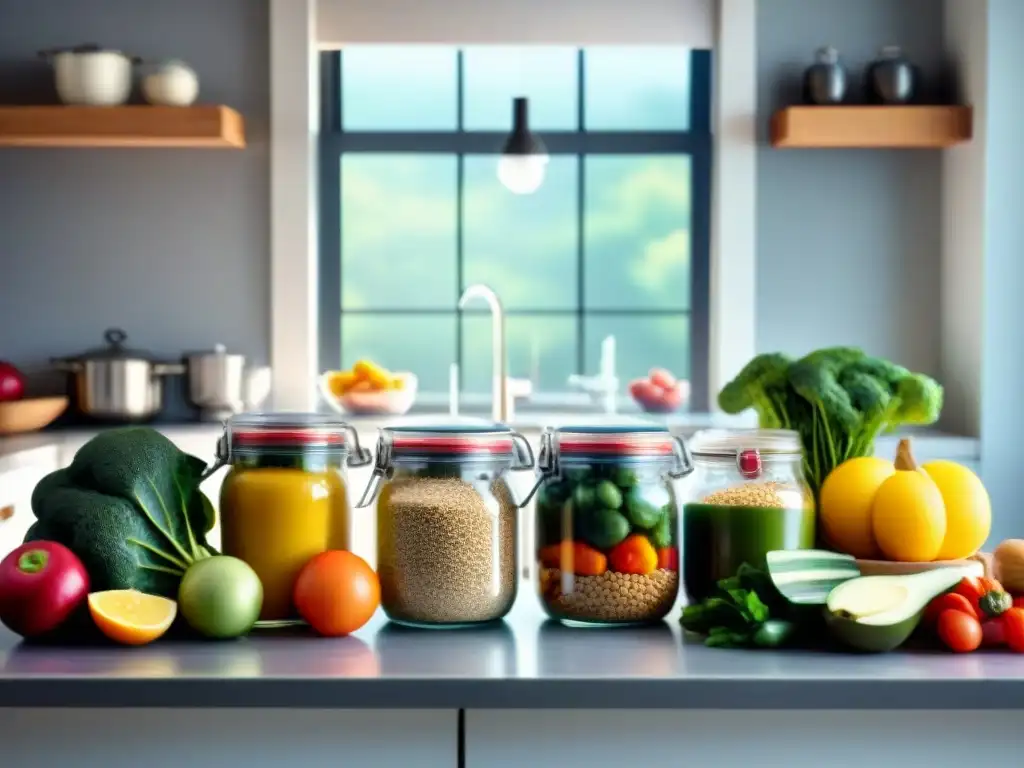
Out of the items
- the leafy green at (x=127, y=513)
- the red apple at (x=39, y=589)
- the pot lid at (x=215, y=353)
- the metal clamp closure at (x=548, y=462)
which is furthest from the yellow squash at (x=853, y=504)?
the pot lid at (x=215, y=353)

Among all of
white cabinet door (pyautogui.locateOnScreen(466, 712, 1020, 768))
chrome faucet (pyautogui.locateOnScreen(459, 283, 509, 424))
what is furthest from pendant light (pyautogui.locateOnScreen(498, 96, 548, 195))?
white cabinet door (pyautogui.locateOnScreen(466, 712, 1020, 768))

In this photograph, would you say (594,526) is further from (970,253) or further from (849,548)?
(970,253)

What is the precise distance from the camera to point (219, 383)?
3.96 metres

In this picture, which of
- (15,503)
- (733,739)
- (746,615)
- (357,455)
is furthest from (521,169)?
(733,739)

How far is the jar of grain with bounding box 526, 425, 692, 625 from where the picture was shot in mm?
1300

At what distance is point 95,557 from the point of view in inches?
50.6

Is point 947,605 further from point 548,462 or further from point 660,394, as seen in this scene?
point 660,394

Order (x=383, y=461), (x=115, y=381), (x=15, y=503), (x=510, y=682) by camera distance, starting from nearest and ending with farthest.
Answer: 1. (x=510, y=682)
2. (x=383, y=461)
3. (x=15, y=503)
4. (x=115, y=381)

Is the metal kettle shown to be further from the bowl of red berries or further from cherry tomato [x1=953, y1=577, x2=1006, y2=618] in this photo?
cherry tomato [x1=953, y1=577, x2=1006, y2=618]

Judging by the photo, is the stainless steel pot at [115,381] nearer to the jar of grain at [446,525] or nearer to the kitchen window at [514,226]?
the jar of grain at [446,525]

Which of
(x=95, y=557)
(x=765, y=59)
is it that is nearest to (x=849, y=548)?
(x=95, y=557)

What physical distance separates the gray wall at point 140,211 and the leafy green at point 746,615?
10.4 feet

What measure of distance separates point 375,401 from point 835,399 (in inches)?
98.8

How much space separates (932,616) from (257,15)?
356 centimetres
